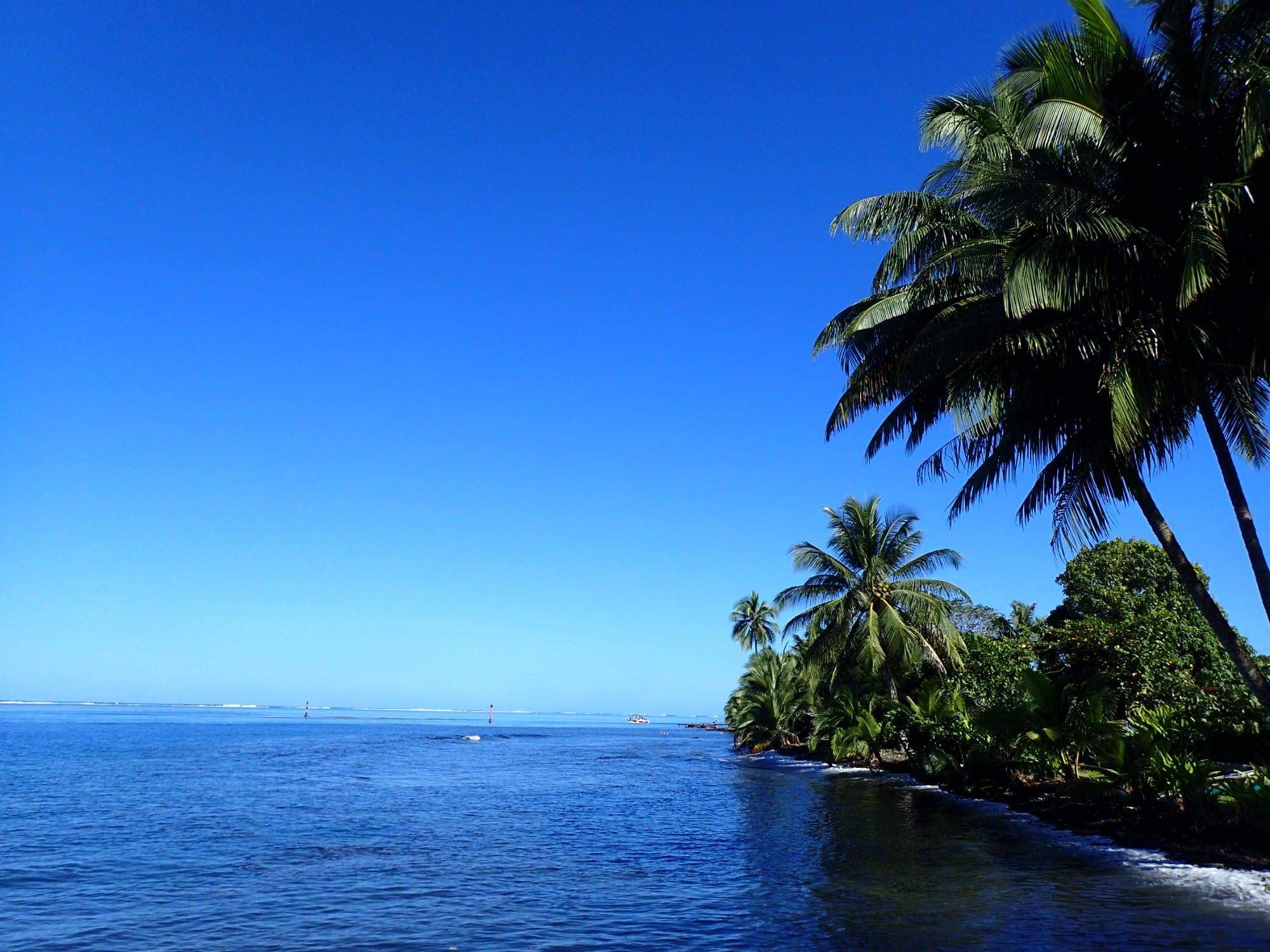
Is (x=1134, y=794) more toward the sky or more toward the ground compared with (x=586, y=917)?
more toward the sky

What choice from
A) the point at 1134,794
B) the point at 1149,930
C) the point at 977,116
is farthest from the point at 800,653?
the point at 1149,930

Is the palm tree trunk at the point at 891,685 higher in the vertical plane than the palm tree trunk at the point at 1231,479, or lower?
lower

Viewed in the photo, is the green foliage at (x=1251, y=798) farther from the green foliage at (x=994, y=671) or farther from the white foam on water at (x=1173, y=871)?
the green foliage at (x=994, y=671)

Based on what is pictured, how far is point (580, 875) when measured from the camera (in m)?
13.5

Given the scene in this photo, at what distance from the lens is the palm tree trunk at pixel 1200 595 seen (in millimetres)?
12688

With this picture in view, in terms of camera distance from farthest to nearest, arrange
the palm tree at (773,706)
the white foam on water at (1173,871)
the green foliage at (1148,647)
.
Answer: the palm tree at (773,706) → the green foliage at (1148,647) → the white foam on water at (1173,871)

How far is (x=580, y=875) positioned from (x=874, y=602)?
82.2 feet

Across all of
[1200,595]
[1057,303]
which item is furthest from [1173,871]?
[1057,303]

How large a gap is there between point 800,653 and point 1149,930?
43.4 metres

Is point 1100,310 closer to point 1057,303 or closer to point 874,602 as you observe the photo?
point 1057,303

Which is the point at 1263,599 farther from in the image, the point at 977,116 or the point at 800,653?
the point at 800,653

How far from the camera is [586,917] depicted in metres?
10.6

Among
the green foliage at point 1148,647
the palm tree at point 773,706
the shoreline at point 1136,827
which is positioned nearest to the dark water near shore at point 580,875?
the shoreline at point 1136,827

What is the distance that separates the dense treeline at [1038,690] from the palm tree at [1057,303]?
11.5ft
